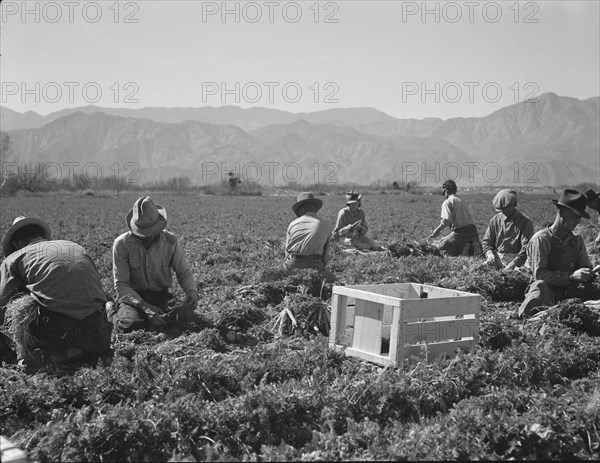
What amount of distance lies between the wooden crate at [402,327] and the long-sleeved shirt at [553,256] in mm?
1755

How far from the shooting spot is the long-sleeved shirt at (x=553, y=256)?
26.7 feet

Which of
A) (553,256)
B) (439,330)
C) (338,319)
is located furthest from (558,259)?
(338,319)

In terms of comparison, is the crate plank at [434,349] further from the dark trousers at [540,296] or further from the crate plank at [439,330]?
the dark trousers at [540,296]

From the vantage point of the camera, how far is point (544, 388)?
557 centimetres

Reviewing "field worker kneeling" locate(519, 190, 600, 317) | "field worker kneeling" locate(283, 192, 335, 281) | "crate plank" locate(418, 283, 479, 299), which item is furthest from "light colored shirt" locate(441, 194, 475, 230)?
"crate plank" locate(418, 283, 479, 299)

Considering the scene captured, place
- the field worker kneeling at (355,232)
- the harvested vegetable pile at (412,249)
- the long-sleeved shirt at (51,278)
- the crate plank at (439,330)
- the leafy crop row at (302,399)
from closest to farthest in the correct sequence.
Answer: the leafy crop row at (302,399)
the long-sleeved shirt at (51,278)
the crate plank at (439,330)
the harvested vegetable pile at (412,249)
the field worker kneeling at (355,232)

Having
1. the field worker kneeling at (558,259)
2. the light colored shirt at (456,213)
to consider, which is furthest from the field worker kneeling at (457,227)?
the field worker kneeling at (558,259)

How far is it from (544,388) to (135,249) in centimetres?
481

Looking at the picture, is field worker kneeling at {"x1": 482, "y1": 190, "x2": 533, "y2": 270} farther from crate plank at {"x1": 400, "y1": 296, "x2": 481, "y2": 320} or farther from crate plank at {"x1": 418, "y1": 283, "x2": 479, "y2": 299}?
crate plank at {"x1": 400, "y1": 296, "x2": 481, "y2": 320}

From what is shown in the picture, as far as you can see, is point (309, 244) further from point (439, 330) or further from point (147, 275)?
point (439, 330)

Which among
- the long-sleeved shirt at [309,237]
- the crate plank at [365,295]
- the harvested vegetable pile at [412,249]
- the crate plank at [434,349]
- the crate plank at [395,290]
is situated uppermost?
the long-sleeved shirt at [309,237]

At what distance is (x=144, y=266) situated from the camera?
7.74 meters

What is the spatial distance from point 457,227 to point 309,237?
5364 mm

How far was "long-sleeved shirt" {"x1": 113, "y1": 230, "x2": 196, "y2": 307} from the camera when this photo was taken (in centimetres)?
758
